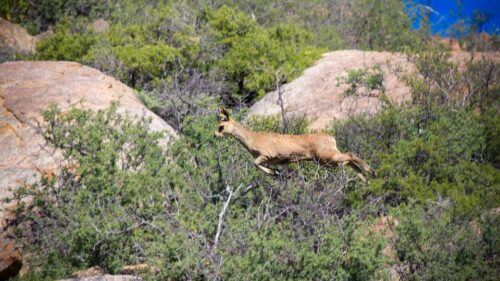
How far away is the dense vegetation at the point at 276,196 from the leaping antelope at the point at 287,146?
37 cm

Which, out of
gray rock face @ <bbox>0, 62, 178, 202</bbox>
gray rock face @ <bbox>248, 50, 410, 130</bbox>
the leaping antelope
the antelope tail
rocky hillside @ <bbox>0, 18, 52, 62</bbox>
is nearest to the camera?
the leaping antelope

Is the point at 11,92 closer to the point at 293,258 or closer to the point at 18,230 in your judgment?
the point at 18,230

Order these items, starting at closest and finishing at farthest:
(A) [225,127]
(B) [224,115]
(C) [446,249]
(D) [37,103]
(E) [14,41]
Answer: (C) [446,249] → (A) [225,127] → (B) [224,115] → (D) [37,103] → (E) [14,41]

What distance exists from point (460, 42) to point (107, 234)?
91.2 ft

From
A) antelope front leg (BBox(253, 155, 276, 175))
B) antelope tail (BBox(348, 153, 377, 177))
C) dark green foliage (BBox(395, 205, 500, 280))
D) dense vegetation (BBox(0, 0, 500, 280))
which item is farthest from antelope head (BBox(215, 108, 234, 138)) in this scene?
dark green foliage (BBox(395, 205, 500, 280))

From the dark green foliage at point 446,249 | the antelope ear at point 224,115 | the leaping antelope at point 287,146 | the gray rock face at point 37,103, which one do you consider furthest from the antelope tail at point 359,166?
the gray rock face at point 37,103

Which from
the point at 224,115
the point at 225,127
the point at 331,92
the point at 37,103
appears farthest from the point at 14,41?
the point at 225,127

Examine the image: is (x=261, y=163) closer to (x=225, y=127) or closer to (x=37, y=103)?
(x=225, y=127)

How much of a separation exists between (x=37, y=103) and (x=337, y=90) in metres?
10.1

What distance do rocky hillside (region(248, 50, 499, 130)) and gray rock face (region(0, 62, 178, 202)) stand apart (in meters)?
4.36

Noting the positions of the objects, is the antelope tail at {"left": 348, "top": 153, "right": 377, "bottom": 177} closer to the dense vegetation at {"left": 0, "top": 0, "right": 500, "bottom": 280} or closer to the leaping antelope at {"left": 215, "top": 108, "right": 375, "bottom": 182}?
the leaping antelope at {"left": 215, "top": 108, "right": 375, "bottom": 182}

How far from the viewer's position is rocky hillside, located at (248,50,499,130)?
22.8 m

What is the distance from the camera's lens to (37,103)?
20.1m

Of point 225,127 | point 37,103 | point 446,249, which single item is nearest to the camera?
point 446,249
